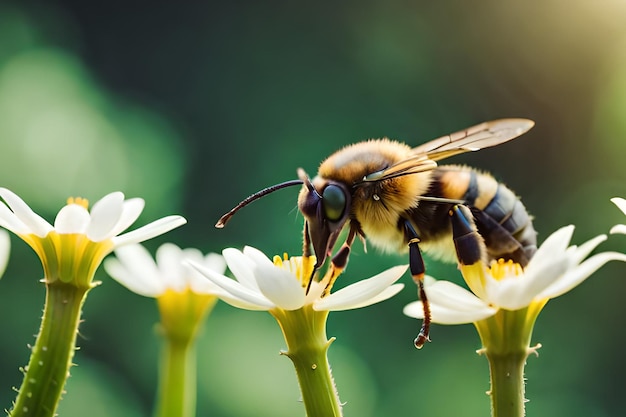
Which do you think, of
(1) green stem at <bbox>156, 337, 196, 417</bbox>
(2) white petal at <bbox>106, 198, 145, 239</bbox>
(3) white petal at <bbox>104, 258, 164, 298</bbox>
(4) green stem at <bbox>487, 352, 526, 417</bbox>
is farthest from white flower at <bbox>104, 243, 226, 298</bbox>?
(4) green stem at <bbox>487, 352, 526, 417</bbox>

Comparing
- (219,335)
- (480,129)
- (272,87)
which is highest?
(272,87)

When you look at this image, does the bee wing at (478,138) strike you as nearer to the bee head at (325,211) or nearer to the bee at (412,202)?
the bee at (412,202)

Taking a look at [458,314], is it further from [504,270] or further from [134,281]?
[134,281]

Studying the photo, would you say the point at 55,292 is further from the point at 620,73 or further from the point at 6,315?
the point at 620,73

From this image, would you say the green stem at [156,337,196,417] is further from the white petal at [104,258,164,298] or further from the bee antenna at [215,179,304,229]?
the bee antenna at [215,179,304,229]

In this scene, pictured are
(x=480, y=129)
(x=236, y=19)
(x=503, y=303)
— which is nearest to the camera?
(x=503, y=303)

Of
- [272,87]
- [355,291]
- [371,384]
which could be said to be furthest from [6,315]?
[355,291]
